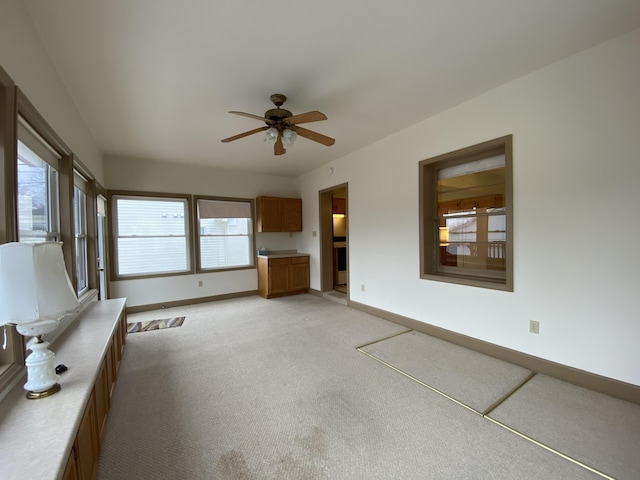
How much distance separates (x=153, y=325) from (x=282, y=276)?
7.96 ft

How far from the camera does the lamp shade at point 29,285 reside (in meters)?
1.06

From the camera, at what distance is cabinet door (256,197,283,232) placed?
19.0ft

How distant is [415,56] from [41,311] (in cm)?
286

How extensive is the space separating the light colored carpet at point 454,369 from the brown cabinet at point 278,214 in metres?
3.50

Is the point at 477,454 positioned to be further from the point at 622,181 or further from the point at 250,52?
the point at 250,52

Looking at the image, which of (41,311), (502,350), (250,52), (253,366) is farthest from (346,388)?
(250,52)

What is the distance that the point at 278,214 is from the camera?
5961 millimetres

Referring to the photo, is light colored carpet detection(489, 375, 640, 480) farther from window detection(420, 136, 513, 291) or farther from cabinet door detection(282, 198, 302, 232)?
cabinet door detection(282, 198, 302, 232)

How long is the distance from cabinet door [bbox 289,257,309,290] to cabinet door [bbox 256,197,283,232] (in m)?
0.81

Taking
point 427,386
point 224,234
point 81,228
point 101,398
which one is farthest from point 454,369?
point 224,234

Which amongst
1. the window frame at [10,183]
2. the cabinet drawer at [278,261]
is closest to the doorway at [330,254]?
the cabinet drawer at [278,261]

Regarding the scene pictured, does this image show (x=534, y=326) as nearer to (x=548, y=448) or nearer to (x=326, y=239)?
(x=548, y=448)

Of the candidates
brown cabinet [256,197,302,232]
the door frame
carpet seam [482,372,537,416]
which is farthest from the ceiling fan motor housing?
brown cabinet [256,197,302,232]

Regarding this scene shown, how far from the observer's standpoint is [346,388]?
232 cm
